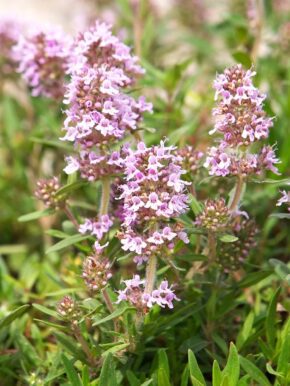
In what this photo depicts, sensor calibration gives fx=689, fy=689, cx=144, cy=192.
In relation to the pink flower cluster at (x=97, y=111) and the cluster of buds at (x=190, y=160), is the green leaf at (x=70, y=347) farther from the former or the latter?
the cluster of buds at (x=190, y=160)

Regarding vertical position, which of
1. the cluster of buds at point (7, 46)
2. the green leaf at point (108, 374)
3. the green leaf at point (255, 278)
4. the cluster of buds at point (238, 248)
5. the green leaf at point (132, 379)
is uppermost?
the cluster of buds at point (7, 46)

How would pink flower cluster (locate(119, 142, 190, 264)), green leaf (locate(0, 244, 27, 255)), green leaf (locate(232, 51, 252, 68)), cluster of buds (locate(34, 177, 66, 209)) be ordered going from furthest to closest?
green leaf (locate(0, 244, 27, 255)) → green leaf (locate(232, 51, 252, 68)) → cluster of buds (locate(34, 177, 66, 209)) → pink flower cluster (locate(119, 142, 190, 264))

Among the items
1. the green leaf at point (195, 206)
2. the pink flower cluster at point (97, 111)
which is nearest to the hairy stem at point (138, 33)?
the pink flower cluster at point (97, 111)

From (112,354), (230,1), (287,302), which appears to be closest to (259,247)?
(287,302)

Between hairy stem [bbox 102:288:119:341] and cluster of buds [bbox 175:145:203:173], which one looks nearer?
hairy stem [bbox 102:288:119:341]

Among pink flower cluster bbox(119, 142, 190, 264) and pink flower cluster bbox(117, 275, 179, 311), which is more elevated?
pink flower cluster bbox(119, 142, 190, 264)

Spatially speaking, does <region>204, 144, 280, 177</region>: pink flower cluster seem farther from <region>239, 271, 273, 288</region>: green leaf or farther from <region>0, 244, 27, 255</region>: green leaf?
<region>0, 244, 27, 255</region>: green leaf

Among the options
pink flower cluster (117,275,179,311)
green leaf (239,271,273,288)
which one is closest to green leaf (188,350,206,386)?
pink flower cluster (117,275,179,311)
